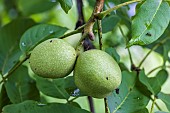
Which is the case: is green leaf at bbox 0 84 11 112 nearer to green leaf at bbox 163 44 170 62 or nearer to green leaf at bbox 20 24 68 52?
green leaf at bbox 20 24 68 52

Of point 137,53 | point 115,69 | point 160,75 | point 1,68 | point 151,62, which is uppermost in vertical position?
point 115,69

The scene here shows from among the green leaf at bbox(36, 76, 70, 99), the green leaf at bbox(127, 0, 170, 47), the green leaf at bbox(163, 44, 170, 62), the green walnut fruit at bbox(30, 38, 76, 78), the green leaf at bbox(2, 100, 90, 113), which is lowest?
the green leaf at bbox(163, 44, 170, 62)

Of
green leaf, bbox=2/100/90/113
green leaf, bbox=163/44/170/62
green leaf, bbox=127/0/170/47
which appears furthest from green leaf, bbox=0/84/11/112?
green leaf, bbox=163/44/170/62

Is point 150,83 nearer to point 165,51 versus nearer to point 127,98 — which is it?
point 127,98

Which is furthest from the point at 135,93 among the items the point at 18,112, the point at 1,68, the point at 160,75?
the point at 1,68

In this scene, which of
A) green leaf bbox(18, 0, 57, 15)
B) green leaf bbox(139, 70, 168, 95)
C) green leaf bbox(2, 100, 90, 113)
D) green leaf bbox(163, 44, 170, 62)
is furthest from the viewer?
green leaf bbox(18, 0, 57, 15)

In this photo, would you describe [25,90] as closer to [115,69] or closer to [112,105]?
[112,105]

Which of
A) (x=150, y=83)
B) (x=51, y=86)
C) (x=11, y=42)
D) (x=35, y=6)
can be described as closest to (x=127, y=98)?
(x=150, y=83)
